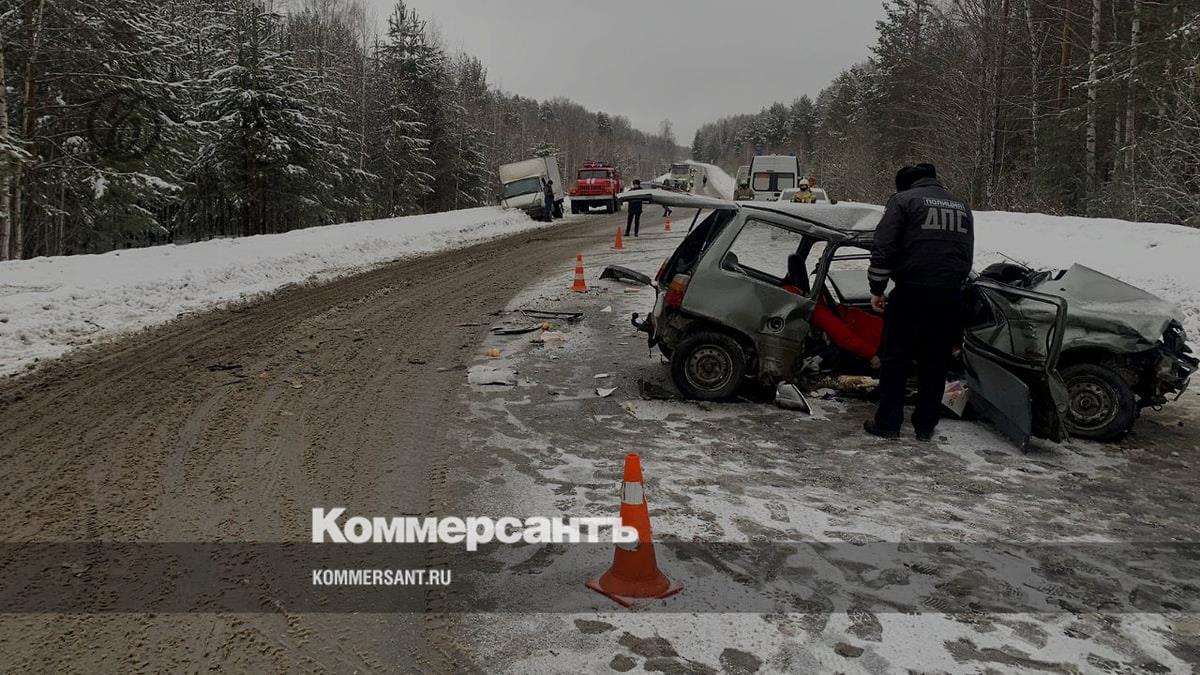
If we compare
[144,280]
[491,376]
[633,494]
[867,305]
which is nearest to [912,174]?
[867,305]

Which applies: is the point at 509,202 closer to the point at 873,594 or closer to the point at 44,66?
the point at 44,66

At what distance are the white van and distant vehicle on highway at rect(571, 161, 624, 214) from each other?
27.9 ft

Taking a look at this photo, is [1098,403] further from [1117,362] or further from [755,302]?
[755,302]

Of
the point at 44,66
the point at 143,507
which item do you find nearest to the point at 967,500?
the point at 143,507

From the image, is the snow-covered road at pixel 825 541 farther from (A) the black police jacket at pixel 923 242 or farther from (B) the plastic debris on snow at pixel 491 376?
(A) the black police jacket at pixel 923 242

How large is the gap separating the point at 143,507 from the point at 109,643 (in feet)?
4.59

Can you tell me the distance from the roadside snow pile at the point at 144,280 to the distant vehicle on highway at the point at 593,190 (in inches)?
695

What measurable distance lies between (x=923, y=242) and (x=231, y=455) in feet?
17.1

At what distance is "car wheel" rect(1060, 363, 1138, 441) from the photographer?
543cm

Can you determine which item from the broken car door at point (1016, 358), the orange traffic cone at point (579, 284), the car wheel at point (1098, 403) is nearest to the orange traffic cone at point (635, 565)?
the broken car door at point (1016, 358)

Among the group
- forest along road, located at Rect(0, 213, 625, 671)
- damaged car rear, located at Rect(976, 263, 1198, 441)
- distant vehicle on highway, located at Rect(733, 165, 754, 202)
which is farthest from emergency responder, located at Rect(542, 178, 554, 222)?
damaged car rear, located at Rect(976, 263, 1198, 441)

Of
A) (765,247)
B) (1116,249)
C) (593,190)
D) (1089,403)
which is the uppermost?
(593,190)

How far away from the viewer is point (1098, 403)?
18.1ft

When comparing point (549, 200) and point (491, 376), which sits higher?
point (549, 200)
